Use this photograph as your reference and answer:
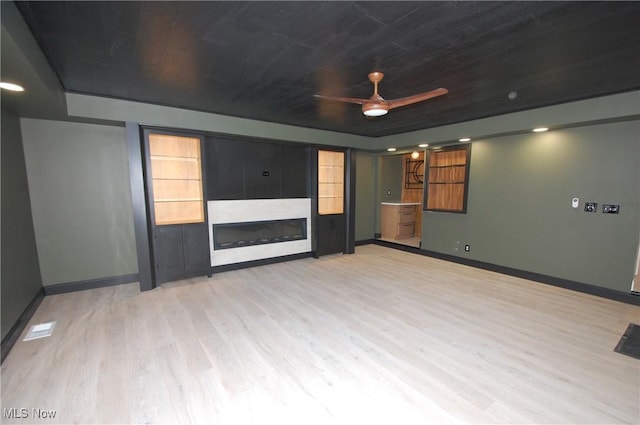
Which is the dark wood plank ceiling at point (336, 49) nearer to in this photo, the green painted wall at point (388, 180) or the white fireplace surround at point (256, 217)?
the white fireplace surround at point (256, 217)

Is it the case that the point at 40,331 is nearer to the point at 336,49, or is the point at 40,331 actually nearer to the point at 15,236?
the point at 15,236

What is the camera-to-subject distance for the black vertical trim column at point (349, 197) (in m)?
5.71

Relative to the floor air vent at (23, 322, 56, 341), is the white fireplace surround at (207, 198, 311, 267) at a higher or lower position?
higher

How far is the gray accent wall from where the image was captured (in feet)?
11.3

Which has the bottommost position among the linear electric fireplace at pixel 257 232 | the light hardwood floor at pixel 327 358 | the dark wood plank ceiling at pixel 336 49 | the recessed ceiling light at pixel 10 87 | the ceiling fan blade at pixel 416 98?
the light hardwood floor at pixel 327 358

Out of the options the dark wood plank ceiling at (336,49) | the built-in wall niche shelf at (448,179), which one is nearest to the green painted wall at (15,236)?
the dark wood plank ceiling at (336,49)

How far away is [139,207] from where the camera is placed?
3662 mm

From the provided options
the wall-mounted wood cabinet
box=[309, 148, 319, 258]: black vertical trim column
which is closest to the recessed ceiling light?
the wall-mounted wood cabinet

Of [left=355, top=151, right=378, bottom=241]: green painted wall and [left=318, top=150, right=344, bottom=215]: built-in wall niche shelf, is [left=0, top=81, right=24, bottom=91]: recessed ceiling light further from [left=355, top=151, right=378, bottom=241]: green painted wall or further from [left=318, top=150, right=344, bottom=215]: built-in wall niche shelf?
[left=355, top=151, right=378, bottom=241]: green painted wall

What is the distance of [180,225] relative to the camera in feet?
13.3

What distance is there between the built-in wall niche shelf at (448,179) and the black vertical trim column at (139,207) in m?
5.26

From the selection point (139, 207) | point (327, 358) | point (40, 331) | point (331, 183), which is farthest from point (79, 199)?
point (331, 183)

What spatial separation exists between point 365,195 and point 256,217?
3.14 meters

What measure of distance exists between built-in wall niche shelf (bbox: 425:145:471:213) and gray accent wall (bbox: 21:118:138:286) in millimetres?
5609
